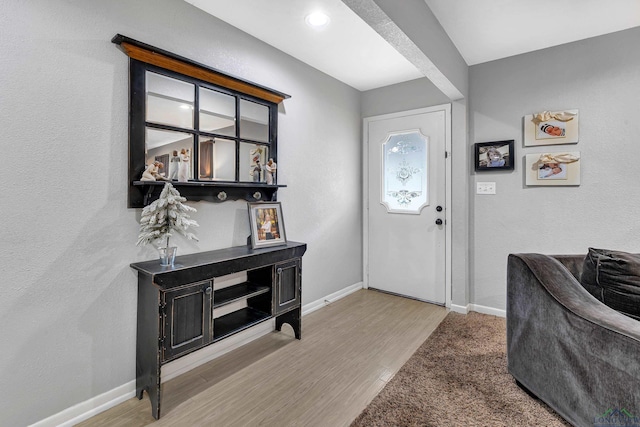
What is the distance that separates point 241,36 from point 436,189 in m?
2.41

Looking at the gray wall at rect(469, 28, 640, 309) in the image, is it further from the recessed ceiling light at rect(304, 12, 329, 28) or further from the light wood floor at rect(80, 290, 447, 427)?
the recessed ceiling light at rect(304, 12, 329, 28)

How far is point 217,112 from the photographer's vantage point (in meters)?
2.28

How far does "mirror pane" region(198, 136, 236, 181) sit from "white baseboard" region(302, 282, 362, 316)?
5.11 ft

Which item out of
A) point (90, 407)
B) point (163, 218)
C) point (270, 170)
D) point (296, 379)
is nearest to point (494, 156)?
point (270, 170)

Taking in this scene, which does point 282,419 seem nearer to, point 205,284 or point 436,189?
point 205,284

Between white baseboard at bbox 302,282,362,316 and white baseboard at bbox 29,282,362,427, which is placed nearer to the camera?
white baseboard at bbox 29,282,362,427

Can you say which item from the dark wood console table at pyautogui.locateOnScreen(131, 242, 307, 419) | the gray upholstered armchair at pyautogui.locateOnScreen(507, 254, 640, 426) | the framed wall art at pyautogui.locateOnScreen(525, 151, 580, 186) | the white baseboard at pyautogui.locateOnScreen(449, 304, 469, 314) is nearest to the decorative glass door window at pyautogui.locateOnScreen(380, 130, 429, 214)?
the framed wall art at pyautogui.locateOnScreen(525, 151, 580, 186)

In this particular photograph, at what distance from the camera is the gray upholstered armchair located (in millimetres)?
1274

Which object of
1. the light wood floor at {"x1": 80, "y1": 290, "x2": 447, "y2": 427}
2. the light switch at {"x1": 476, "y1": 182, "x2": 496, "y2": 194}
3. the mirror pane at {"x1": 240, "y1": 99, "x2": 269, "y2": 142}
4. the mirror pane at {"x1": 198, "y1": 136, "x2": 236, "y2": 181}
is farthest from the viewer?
the light switch at {"x1": 476, "y1": 182, "x2": 496, "y2": 194}

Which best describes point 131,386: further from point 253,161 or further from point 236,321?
point 253,161

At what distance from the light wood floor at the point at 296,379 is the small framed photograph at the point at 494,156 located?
5.28 ft

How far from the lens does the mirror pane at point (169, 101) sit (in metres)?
1.93

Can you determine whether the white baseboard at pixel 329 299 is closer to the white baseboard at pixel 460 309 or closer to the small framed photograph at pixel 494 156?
the white baseboard at pixel 460 309

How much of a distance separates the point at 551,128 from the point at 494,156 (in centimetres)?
49
